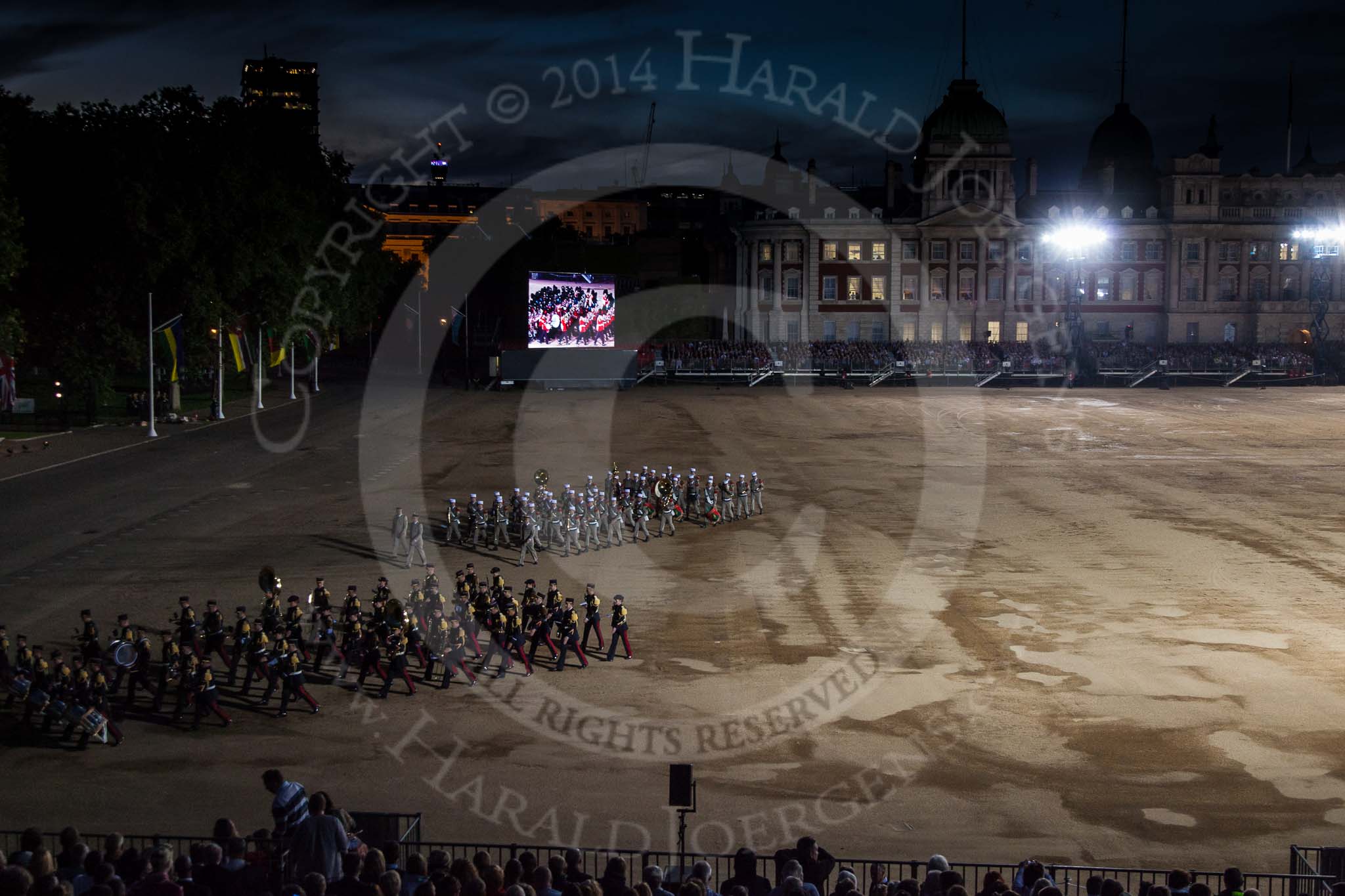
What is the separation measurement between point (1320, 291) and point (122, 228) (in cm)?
8675

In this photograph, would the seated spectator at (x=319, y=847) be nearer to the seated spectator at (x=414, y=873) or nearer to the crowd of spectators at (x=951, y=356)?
the seated spectator at (x=414, y=873)

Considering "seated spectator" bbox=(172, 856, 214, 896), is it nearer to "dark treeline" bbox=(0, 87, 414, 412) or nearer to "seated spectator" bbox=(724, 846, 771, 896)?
"seated spectator" bbox=(724, 846, 771, 896)

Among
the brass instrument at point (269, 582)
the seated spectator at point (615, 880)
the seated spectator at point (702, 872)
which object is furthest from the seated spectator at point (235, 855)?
the brass instrument at point (269, 582)

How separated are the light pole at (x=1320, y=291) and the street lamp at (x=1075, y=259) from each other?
46.6 feet

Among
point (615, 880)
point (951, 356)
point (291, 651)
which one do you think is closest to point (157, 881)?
point (615, 880)

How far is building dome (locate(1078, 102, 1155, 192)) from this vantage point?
11000cm

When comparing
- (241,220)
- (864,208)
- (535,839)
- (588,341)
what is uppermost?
(864,208)

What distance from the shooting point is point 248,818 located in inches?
551

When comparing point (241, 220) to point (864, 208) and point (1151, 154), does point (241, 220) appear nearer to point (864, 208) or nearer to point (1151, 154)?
point (864, 208)

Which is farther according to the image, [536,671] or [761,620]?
[761,620]

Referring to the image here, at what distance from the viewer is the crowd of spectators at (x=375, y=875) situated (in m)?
8.50

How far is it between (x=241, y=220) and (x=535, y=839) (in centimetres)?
4908

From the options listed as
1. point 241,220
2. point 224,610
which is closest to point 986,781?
point 224,610

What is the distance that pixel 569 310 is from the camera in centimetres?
7312
